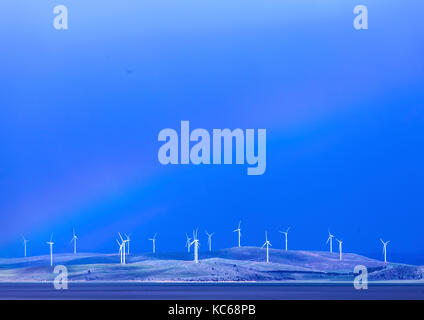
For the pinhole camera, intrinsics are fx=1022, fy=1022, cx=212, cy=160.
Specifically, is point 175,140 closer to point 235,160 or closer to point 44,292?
point 235,160

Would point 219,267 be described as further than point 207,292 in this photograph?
Yes

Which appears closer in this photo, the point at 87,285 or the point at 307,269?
the point at 87,285

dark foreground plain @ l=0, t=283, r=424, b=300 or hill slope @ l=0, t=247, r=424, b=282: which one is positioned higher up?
hill slope @ l=0, t=247, r=424, b=282

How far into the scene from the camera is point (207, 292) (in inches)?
571

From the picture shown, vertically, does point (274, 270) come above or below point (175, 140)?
below

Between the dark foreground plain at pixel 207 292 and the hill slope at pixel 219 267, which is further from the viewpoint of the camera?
the hill slope at pixel 219 267

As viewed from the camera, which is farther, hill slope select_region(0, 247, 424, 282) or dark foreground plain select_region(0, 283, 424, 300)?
hill slope select_region(0, 247, 424, 282)

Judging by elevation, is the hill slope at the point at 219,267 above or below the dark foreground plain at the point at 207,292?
above

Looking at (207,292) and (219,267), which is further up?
Answer: (219,267)

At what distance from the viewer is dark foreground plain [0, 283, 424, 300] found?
1403cm

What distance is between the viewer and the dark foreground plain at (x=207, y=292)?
14.0 m
